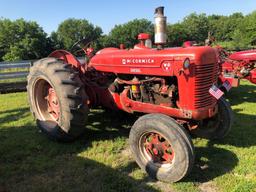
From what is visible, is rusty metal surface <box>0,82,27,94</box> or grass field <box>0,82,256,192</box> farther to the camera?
rusty metal surface <box>0,82,27,94</box>

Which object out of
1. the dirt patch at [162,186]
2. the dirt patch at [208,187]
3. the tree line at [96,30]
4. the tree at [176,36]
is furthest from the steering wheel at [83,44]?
the tree line at [96,30]

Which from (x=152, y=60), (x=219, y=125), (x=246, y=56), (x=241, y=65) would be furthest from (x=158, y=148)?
(x=246, y=56)

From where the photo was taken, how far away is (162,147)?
12.2ft

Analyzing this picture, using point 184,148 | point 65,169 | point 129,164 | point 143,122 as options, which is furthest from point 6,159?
point 184,148

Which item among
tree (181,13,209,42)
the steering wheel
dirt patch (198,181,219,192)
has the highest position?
tree (181,13,209,42)

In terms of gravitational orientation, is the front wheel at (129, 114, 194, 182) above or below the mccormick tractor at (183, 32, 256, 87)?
below

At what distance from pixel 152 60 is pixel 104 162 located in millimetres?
1592

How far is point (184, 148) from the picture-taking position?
11.2ft

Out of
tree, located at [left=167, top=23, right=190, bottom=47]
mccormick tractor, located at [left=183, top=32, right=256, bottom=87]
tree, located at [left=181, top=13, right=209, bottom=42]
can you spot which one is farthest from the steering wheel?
tree, located at [left=181, top=13, right=209, bottom=42]

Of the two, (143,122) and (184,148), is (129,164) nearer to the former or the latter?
(143,122)

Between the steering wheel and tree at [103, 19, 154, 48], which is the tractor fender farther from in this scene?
tree at [103, 19, 154, 48]

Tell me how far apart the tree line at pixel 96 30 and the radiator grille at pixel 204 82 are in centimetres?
3417

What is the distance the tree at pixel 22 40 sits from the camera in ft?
161

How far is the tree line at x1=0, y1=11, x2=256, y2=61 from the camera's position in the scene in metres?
48.5
